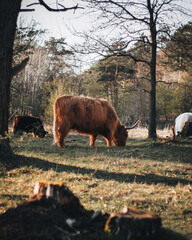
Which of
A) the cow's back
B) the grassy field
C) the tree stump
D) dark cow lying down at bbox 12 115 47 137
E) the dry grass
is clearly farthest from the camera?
the dry grass

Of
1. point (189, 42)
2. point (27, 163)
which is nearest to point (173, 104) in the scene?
point (189, 42)

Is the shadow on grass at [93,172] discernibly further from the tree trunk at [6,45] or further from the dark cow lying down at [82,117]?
the dark cow lying down at [82,117]

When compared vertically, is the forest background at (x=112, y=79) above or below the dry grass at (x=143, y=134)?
above

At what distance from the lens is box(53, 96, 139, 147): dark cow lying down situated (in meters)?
7.85

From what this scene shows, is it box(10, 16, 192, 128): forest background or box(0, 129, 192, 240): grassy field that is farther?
box(10, 16, 192, 128): forest background

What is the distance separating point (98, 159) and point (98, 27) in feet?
20.6

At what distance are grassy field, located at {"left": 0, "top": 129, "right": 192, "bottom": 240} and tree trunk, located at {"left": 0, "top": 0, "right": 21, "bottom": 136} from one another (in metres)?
0.79

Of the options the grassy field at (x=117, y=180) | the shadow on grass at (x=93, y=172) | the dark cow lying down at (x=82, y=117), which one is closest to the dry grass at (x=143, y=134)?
the dark cow lying down at (x=82, y=117)

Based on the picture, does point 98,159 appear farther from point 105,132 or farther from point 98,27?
point 98,27

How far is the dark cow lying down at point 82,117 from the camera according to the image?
785cm

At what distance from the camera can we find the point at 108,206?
10.5 feet

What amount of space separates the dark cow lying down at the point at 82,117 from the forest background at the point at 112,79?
1797 millimetres

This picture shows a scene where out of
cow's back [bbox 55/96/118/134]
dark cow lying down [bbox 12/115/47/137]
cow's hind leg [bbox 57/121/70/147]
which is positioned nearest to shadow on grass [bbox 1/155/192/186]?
cow's hind leg [bbox 57/121/70/147]

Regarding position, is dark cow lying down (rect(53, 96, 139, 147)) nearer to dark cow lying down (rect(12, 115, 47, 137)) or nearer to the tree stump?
dark cow lying down (rect(12, 115, 47, 137))
